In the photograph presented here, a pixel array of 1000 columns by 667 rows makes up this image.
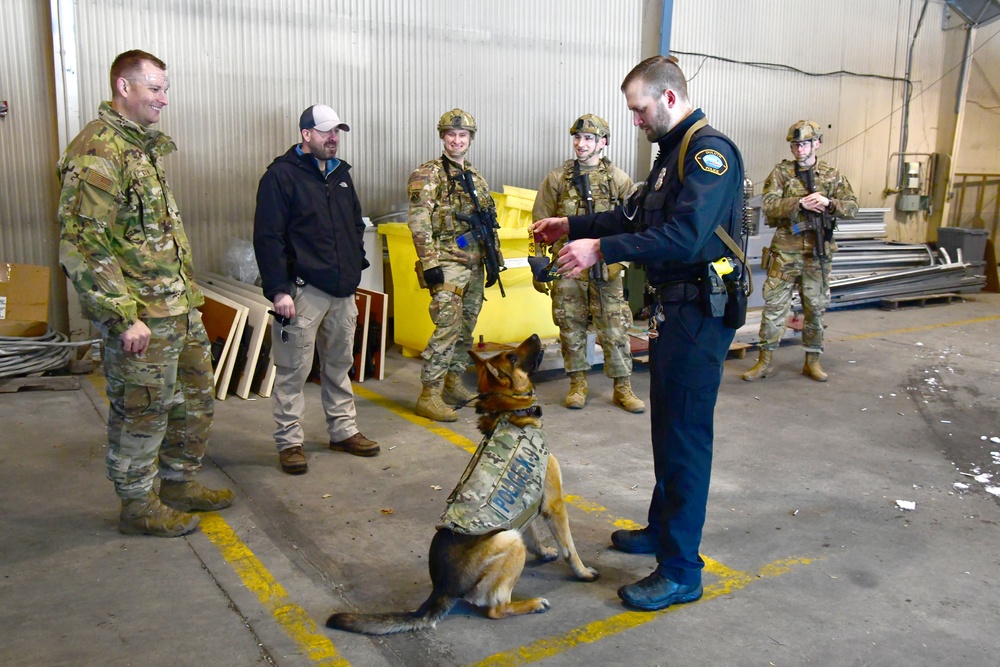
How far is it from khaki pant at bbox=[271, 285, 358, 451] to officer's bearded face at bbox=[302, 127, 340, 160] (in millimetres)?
752

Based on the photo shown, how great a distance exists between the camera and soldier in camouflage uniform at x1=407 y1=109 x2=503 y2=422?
5.42 metres

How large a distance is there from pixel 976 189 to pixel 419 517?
43.7 ft

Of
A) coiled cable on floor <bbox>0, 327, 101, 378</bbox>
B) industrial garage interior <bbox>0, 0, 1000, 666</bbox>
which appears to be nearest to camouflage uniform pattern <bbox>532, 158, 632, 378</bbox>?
industrial garage interior <bbox>0, 0, 1000, 666</bbox>

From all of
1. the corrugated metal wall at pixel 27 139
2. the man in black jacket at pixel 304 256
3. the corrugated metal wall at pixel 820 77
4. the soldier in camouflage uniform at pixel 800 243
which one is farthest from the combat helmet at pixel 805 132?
the corrugated metal wall at pixel 27 139

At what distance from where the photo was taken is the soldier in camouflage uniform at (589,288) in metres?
5.75

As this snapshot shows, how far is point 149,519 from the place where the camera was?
11.7 ft

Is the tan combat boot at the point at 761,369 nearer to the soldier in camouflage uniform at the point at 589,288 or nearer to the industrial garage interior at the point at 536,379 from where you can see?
the industrial garage interior at the point at 536,379

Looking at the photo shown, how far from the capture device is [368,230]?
7578 millimetres

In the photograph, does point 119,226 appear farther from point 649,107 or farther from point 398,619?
point 649,107

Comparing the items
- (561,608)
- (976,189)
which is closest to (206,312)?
(561,608)

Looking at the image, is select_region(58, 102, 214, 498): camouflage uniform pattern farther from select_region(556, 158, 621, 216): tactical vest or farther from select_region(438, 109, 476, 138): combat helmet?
select_region(556, 158, 621, 216): tactical vest

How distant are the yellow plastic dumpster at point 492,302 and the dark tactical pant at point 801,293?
1.95 metres

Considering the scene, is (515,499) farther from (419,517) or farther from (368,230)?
(368,230)

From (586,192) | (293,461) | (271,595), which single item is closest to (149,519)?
(271,595)
